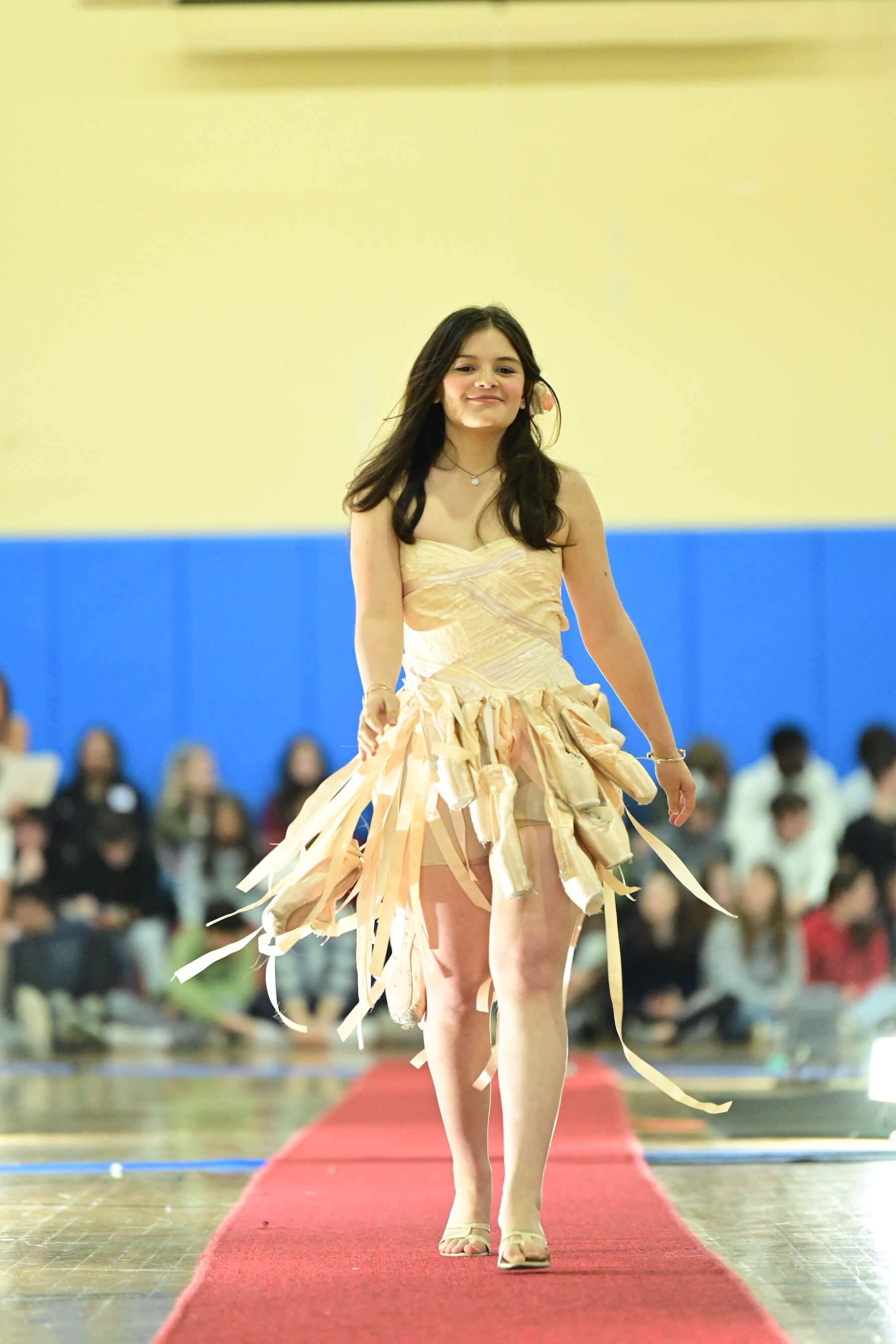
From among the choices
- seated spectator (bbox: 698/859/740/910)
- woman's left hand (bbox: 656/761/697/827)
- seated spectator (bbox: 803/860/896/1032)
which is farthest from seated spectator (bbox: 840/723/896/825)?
woman's left hand (bbox: 656/761/697/827)

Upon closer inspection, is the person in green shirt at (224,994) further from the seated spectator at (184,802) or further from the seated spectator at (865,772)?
the seated spectator at (865,772)

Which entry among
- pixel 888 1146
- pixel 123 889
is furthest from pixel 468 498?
pixel 123 889

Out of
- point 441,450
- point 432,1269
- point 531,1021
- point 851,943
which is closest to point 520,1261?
point 432,1269

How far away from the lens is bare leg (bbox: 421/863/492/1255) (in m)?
2.46

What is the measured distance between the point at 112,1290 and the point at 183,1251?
264 mm

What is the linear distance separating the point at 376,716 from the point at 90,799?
4998 millimetres

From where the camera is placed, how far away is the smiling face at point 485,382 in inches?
100

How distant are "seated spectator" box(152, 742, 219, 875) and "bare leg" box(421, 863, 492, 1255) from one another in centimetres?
469

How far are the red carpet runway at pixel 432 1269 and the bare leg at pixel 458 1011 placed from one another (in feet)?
0.53

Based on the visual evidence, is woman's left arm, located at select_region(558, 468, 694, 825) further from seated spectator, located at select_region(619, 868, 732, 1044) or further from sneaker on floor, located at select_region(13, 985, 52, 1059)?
sneaker on floor, located at select_region(13, 985, 52, 1059)

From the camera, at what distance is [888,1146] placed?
3.63 meters

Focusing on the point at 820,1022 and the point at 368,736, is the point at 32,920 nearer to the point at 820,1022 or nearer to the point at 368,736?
the point at 820,1022

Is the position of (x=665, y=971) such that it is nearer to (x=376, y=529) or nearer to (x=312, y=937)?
(x=312, y=937)

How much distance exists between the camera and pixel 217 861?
7.07m
